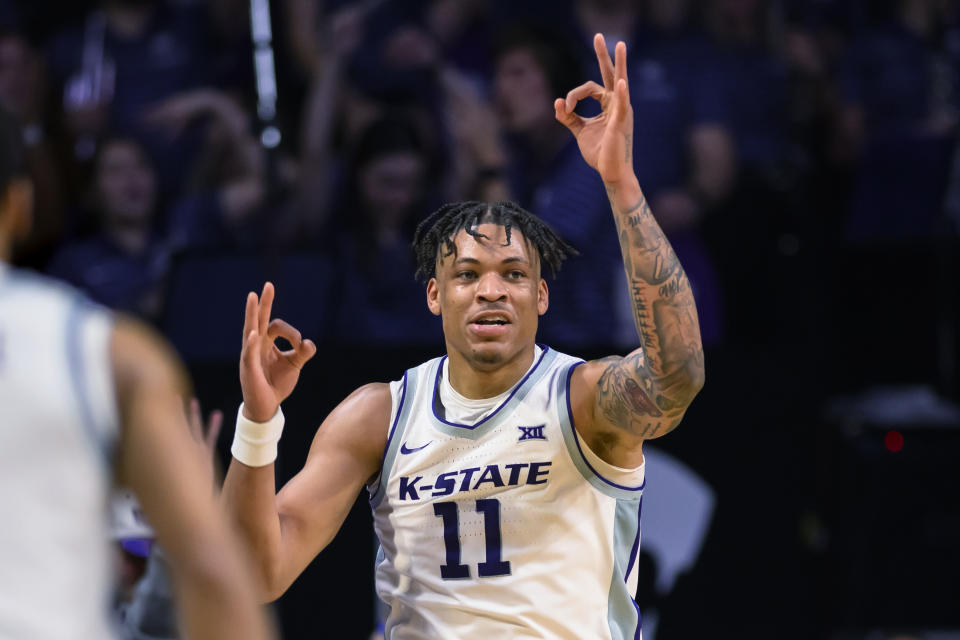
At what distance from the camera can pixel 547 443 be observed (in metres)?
3.19

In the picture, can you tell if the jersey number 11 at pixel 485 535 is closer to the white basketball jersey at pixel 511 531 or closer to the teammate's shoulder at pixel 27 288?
the white basketball jersey at pixel 511 531

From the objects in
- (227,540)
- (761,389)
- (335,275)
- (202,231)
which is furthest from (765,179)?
(227,540)

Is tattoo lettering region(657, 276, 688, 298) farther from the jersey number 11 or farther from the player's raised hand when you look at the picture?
the jersey number 11

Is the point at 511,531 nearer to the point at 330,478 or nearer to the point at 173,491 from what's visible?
the point at 330,478

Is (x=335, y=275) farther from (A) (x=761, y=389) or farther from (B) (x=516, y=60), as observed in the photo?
(A) (x=761, y=389)

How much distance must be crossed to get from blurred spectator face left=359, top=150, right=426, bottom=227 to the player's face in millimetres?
2875

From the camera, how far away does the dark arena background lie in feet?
20.0

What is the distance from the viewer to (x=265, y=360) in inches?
118

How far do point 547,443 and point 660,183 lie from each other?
346 cm

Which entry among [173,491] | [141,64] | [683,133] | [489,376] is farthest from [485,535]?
[141,64]

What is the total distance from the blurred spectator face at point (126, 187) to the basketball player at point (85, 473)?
4.83 metres

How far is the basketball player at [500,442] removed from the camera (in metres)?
2.94

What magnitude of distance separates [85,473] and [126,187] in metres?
5.01

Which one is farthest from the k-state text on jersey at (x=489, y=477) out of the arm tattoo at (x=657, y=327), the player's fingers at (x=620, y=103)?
the player's fingers at (x=620, y=103)
